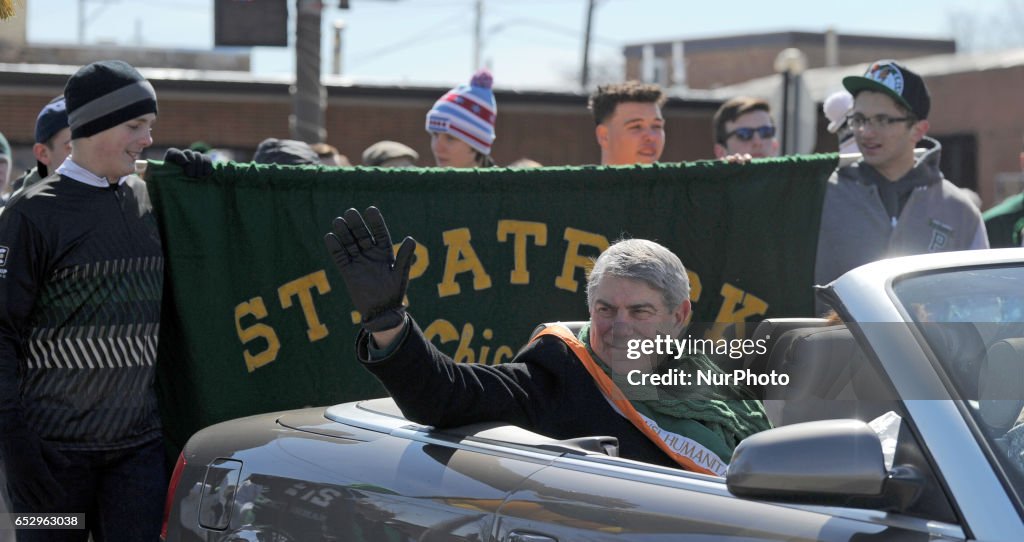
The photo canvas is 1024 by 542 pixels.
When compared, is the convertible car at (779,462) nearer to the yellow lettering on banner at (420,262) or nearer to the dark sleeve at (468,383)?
the dark sleeve at (468,383)

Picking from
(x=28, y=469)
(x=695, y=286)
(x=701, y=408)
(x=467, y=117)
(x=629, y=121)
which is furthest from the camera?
(x=467, y=117)

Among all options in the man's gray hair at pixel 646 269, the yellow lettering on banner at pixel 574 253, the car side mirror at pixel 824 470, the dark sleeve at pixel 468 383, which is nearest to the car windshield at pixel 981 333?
the car side mirror at pixel 824 470

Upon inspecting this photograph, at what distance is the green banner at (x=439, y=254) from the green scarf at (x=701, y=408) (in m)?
1.82

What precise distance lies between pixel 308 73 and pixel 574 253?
5.54 metres

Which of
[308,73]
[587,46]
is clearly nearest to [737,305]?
[308,73]

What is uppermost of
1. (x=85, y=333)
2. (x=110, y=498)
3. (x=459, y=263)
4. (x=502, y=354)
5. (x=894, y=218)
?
(x=894, y=218)

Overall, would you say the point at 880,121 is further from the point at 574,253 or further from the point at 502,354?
the point at 502,354

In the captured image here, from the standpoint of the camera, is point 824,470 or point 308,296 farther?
point 308,296

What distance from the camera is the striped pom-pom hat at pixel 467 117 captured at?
19.6ft

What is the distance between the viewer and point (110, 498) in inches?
156

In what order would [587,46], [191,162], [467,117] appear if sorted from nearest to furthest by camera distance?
[191,162]
[467,117]
[587,46]

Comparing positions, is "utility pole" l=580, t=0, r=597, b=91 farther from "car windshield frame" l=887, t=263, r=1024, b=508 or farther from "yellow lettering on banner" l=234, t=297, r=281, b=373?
"car windshield frame" l=887, t=263, r=1024, b=508

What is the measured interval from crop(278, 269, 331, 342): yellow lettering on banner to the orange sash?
6.04 ft

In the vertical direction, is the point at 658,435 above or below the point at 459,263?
below
